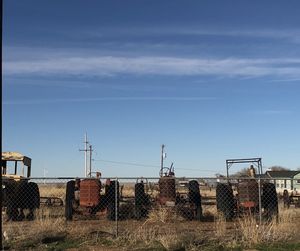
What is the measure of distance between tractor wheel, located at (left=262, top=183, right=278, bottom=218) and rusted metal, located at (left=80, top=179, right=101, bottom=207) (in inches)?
219

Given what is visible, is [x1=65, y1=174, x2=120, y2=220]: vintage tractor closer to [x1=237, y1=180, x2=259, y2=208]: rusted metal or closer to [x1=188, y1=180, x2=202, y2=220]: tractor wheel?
[x1=188, y1=180, x2=202, y2=220]: tractor wheel

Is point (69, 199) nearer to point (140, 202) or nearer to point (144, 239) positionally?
point (140, 202)

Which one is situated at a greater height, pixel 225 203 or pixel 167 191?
pixel 167 191

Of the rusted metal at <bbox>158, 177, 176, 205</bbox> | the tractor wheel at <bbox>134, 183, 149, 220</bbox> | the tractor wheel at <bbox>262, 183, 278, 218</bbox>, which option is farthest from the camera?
the rusted metal at <bbox>158, 177, 176, 205</bbox>

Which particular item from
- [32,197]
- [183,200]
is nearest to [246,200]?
[183,200]

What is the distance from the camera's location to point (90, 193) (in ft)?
59.0

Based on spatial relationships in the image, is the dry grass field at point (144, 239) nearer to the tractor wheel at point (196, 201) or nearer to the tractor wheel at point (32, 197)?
the tractor wheel at point (196, 201)

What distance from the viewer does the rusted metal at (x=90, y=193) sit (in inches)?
704

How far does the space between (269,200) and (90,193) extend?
593cm

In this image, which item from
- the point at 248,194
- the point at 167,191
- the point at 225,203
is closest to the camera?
the point at 248,194

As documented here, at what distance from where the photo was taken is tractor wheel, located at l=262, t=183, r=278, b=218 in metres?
17.3

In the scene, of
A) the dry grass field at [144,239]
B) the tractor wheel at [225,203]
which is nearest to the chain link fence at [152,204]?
the tractor wheel at [225,203]

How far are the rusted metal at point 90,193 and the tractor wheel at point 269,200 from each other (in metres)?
5.55

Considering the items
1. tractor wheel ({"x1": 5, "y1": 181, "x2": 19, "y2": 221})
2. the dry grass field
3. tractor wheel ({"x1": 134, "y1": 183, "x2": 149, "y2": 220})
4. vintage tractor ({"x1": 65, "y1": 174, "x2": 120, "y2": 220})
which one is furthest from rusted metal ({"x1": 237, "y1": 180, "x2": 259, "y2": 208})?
tractor wheel ({"x1": 5, "y1": 181, "x2": 19, "y2": 221})
